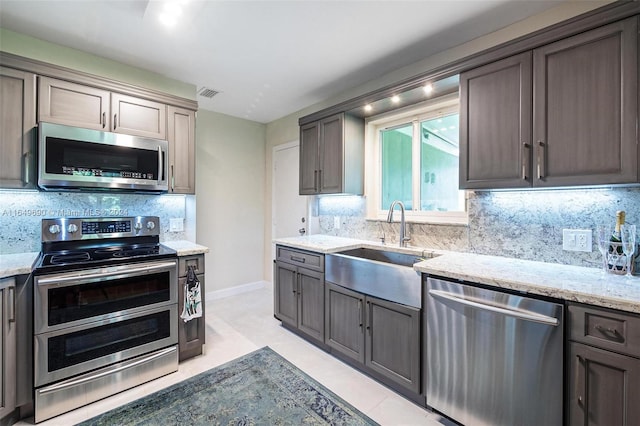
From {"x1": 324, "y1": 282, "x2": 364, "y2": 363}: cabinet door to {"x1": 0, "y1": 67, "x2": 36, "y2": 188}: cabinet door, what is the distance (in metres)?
2.44

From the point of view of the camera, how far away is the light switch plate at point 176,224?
300 cm

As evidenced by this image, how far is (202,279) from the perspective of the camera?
253 cm

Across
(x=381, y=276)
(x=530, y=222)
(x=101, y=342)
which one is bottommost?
(x=101, y=342)

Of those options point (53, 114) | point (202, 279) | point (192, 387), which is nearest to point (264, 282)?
point (202, 279)

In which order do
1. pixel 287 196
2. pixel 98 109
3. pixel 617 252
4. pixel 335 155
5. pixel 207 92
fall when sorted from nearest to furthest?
pixel 617 252
pixel 98 109
pixel 335 155
pixel 207 92
pixel 287 196

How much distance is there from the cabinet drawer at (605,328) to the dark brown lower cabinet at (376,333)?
2.59 feet

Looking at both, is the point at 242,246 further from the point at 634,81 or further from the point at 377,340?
the point at 634,81

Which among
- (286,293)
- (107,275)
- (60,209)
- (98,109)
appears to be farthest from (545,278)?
(60,209)

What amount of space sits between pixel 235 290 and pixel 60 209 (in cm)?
238

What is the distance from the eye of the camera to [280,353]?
258 centimetres

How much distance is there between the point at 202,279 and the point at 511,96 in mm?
2701

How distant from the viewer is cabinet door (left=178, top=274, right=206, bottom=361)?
237 centimetres

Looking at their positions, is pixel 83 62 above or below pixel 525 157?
above

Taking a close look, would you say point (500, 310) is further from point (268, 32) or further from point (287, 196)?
point (287, 196)
